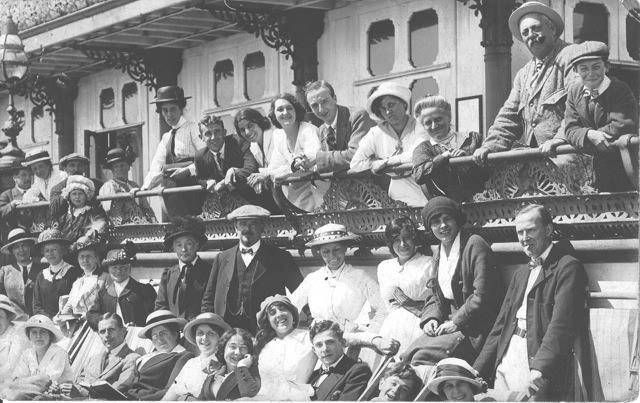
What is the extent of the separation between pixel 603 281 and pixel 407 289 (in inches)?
66.3

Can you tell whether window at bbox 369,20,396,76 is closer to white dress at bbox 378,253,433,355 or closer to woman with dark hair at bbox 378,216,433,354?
woman with dark hair at bbox 378,216,433,354

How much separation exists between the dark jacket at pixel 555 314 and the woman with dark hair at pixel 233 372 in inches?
87.0

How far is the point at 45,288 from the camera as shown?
13.8m

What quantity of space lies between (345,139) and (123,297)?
10.7 feet

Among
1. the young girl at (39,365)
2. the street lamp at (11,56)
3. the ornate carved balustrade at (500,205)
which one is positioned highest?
the street lamp at (11,56)

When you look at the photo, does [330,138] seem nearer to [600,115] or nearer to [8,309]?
[600,115]

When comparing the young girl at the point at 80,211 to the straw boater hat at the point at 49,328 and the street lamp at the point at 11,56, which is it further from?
the street lamp at the point at 11,56

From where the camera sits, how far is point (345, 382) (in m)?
9.05

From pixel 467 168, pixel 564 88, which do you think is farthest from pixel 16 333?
pixel 564 88

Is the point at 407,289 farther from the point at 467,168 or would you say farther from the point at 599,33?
the point at 599,33

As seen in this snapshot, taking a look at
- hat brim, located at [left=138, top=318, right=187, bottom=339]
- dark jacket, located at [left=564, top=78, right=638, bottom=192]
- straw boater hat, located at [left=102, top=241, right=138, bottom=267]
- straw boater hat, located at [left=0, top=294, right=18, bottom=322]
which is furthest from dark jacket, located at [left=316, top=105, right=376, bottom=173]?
straw boater hat, located at [left=0, top=294, right=18, bottom=322]

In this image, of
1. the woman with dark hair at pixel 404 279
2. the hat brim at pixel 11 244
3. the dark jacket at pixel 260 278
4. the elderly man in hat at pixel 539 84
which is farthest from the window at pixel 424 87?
the hat brim at pixel 11 244

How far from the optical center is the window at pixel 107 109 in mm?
18391

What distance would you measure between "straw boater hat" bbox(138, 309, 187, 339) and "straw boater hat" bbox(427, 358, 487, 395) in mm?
3417
